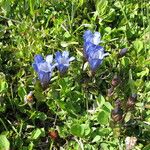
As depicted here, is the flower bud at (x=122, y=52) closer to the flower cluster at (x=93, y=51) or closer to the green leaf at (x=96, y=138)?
the flower cluster at (x=93, y=51)

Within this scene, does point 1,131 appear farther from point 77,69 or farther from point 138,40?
point 138,40

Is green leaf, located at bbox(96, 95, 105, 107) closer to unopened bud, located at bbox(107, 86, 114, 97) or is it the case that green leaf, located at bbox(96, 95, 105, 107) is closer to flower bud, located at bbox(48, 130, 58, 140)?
unopened bud, located at bbox(107, 86, 114, 97)

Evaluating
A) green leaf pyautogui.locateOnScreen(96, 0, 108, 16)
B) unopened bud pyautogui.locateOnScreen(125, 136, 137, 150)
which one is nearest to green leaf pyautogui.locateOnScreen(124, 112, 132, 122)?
unopened bud pyautogui.locateOnScreen(125, 136, 137, 150)

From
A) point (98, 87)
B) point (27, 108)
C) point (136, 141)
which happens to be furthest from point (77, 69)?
point (136, 141)

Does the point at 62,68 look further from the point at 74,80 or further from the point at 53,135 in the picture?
the point at 53,135

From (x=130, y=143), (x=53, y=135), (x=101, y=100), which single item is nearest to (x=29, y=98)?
(x=53, y=135)

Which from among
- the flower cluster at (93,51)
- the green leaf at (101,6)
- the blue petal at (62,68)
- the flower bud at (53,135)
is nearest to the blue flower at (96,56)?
the flower cluster at (93,51)
